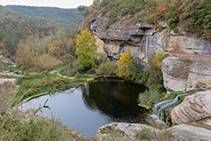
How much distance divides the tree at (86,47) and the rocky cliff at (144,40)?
10.7 ft

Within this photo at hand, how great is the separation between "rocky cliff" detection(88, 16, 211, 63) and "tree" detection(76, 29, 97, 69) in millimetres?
3251

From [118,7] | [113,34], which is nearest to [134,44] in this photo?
[113,34]

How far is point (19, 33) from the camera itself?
52.7 m

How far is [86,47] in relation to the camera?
91.5ft

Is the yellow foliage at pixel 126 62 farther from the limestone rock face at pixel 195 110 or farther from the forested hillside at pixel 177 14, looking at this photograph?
the limestone rock face at pixel 195 110

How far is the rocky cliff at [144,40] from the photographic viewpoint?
15.0 metres

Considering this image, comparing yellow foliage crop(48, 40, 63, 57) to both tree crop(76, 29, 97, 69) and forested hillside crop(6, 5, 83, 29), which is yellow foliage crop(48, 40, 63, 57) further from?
forested hillside crop(6, 5, 83, 29)

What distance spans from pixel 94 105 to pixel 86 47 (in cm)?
1505

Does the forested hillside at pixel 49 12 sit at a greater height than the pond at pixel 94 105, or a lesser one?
greater

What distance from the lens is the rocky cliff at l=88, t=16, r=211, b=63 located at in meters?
15.0

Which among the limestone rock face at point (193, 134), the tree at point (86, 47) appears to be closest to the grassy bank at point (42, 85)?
the tree at point (86, 47)

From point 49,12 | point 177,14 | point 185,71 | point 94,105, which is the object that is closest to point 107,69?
point 94,105

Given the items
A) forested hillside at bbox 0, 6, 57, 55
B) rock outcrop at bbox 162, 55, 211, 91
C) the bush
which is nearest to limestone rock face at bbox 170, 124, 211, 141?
rock outcrop at bbox 162, 55, 211, 91

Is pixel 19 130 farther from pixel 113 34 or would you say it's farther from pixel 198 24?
pixel 113 34
